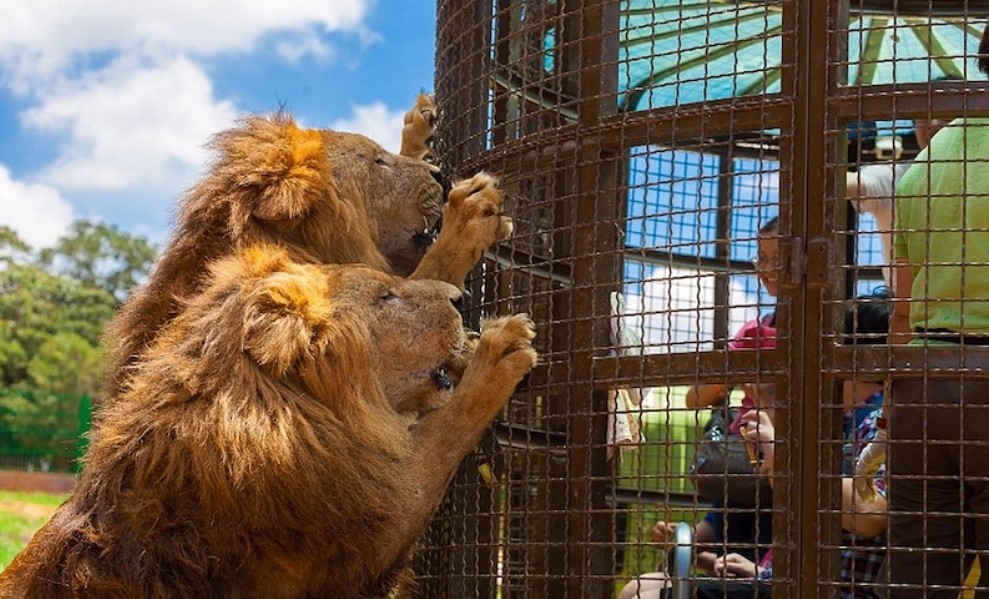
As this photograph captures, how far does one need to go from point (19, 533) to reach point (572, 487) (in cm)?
1040

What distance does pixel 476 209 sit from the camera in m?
4.18

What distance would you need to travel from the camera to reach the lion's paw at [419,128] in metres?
4.92

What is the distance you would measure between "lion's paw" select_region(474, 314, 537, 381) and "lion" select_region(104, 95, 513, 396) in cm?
43

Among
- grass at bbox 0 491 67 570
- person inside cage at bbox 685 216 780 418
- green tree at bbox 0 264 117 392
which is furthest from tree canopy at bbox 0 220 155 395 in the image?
person inside cage at bbox 685 216 780 418

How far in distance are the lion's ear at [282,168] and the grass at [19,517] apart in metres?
6.85

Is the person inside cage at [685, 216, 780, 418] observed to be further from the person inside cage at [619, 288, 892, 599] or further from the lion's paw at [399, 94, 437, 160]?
the lion's paw at [399, 94, 437, 160]

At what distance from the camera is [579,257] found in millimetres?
3967

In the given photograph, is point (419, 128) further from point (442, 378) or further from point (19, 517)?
point (19, 517)

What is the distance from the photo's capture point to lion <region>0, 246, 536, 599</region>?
3.55 metres

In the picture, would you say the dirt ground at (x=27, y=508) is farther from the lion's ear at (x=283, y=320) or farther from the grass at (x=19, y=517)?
the lion's ear at (x=283, y=320)

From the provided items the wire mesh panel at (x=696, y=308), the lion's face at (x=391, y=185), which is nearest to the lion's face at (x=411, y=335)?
the wire mesh panel at (x=696, y=308)

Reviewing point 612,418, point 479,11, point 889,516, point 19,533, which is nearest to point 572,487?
point 612,418

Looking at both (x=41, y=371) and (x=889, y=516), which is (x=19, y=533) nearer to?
(x=889, y=516)

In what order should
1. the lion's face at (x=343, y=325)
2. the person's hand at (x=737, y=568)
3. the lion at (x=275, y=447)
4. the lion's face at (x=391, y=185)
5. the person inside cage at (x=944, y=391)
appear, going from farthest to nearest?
the lion's face at (x=391, y=185), the person's hand at (x=737, y=568), the lion's face at (x=343, y=325), the lion at (x=275, y=447), the person inside cage at (x=944, y=391)
